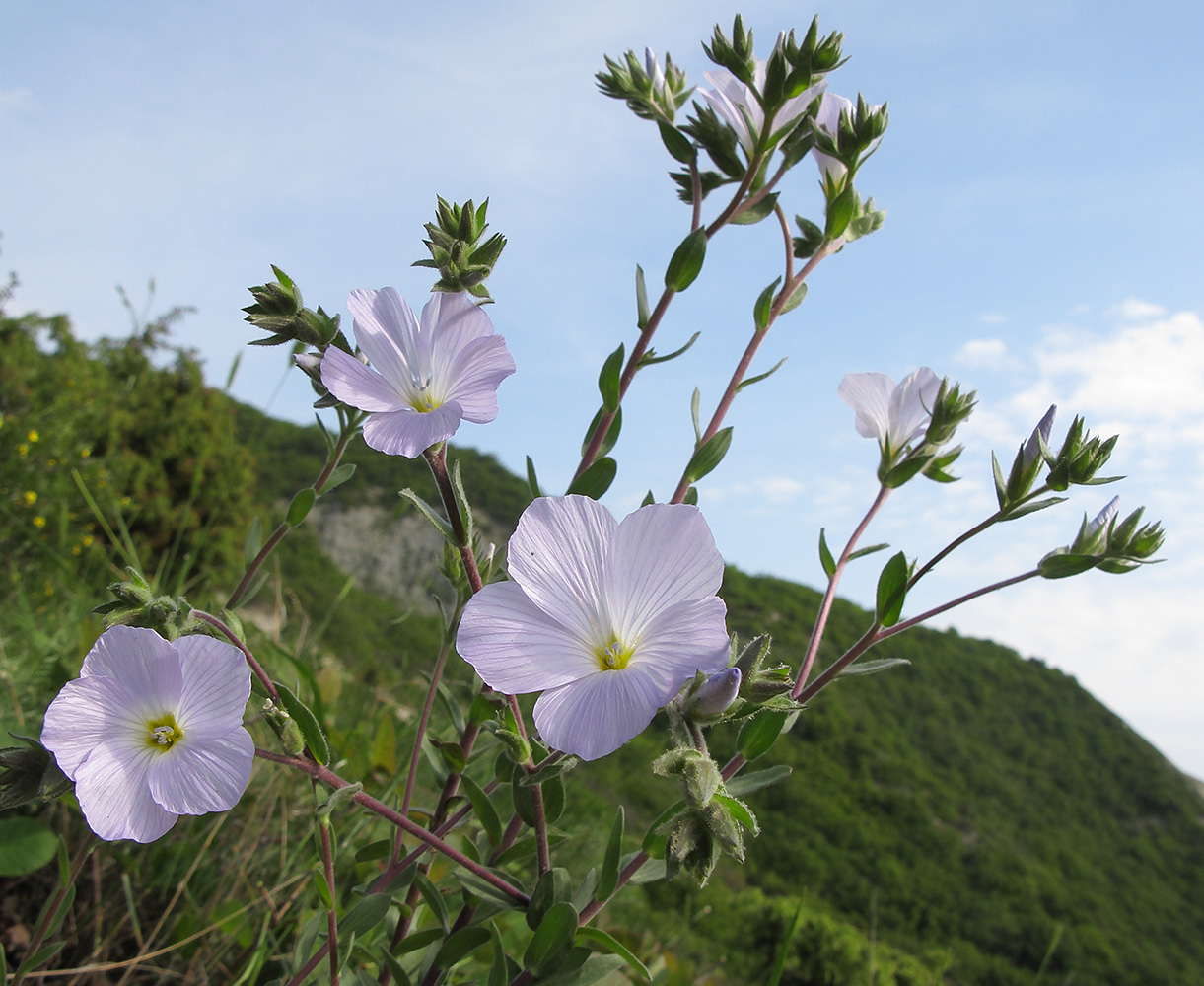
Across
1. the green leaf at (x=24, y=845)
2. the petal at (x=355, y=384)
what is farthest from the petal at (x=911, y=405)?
the green leaf at (x=24, y=845)

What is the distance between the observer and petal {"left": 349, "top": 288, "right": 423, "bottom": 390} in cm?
96

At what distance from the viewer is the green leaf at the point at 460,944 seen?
107 centimetres

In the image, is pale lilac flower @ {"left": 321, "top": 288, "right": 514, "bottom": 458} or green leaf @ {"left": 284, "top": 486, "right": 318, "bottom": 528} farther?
green leaf @ {"left": 284, "top": 486, "right": 318, "bottom": 528}

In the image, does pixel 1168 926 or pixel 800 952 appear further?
pixel 1168 926

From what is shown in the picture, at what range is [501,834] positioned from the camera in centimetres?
121

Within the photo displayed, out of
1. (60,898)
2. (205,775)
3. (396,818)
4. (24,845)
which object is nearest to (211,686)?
(205,775)

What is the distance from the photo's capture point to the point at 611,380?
1190 mm

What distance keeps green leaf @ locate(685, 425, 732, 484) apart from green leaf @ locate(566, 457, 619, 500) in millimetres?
147

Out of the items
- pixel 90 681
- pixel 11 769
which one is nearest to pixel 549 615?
pixel 90 681

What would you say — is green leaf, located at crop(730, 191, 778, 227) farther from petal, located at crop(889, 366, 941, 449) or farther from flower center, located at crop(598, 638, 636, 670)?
flower center, located at crop(598, 638, 636, 670)

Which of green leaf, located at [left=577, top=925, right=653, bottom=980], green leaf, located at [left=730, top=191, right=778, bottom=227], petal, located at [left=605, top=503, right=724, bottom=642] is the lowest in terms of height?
green leaf, located at [left=577, top=925, right=653, bottom=980]

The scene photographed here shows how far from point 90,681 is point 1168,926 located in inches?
592

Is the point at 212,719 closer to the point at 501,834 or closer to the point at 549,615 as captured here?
the point at 549,615

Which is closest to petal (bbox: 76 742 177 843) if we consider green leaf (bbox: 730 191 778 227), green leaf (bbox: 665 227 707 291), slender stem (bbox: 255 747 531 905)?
slender stem (bbox: 255 747 531 905)
